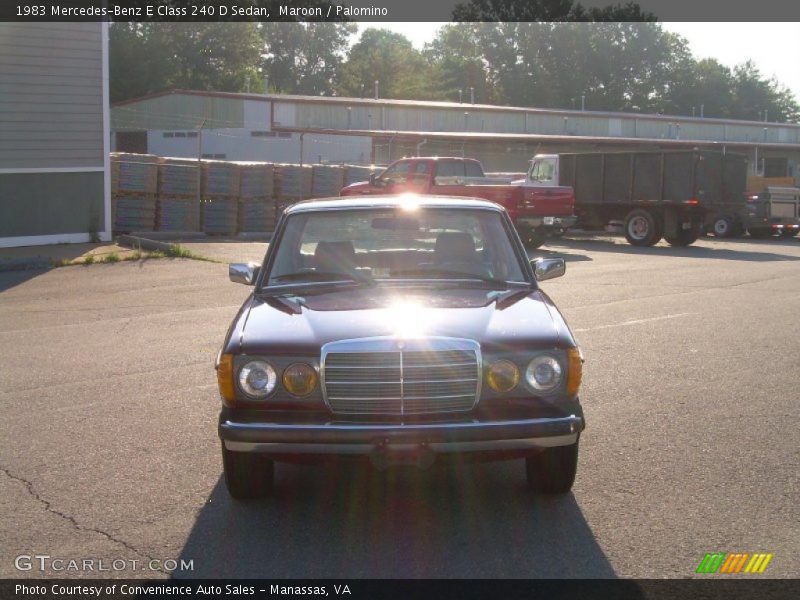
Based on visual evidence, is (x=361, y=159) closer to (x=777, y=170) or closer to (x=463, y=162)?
(x=463, y=162)

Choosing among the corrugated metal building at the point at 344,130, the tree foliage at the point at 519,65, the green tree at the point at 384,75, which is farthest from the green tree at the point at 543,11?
the corrugated metal building at the point at 344,130

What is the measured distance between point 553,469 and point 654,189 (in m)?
23.4

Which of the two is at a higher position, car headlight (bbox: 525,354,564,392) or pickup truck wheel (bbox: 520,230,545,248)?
car headlight (bbox: 525,354,564,392)

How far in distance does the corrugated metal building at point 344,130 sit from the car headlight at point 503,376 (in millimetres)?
35907

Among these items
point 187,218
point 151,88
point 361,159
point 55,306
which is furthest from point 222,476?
point 151,88

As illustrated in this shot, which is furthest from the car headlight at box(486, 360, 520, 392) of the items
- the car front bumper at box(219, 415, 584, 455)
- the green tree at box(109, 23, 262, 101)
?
the green tree at box(109, 23, 262, 101)

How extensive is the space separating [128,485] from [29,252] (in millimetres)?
14969

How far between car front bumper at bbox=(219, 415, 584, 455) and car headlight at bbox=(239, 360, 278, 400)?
0.17m

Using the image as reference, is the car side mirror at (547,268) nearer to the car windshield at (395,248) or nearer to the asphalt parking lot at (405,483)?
the car windshield at (395,248)

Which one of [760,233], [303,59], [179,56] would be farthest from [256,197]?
[303,59]

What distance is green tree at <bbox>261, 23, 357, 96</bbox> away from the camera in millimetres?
107812

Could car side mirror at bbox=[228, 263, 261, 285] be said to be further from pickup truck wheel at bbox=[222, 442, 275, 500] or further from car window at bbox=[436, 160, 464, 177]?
car window at bbox=[436, 160, 464, 177]

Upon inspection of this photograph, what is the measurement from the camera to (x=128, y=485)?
5.89 meters

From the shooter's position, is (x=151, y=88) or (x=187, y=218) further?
(x=151, y=88)
